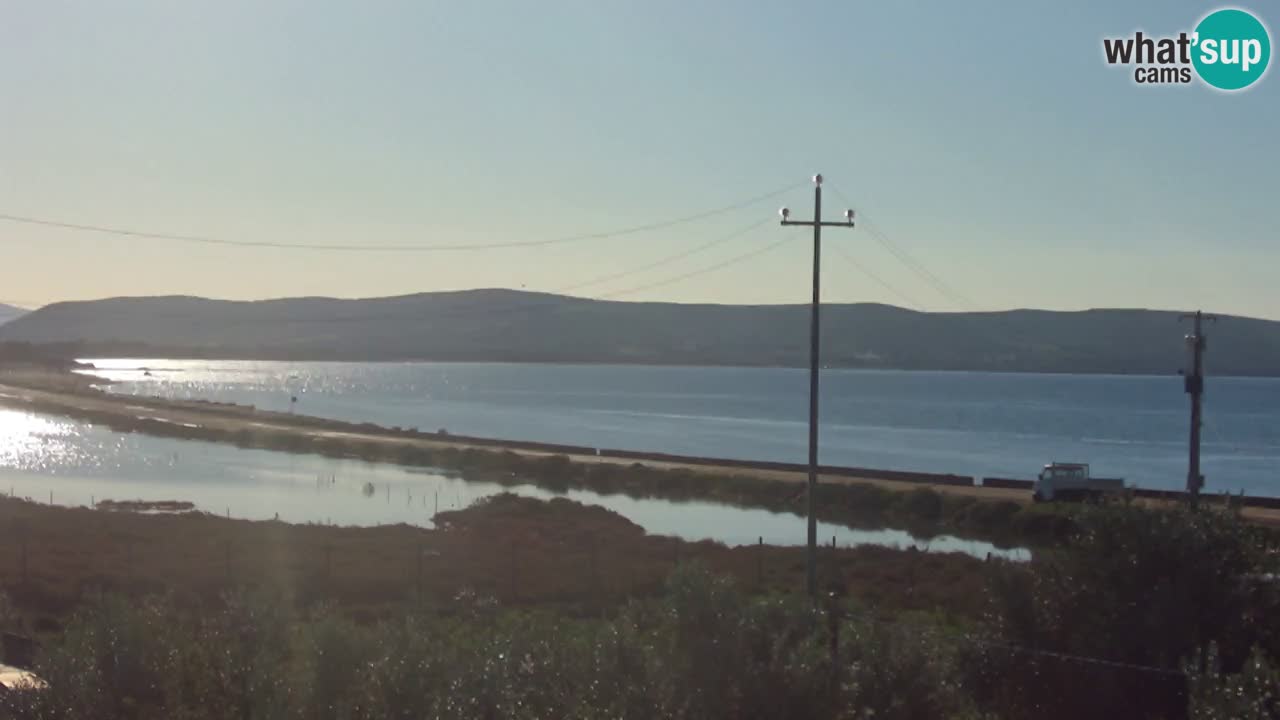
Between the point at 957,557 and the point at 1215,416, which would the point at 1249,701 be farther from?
the point at 1215,416

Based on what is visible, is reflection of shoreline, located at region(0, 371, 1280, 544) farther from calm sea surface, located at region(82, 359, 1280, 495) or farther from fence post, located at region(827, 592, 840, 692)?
fence post, located at region(827, 592, 840, 692)

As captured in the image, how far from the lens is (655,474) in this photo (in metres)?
70.3

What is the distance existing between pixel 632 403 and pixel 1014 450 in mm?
85395

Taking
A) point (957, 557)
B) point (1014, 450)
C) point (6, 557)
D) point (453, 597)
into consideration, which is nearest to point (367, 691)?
point (453, 597)

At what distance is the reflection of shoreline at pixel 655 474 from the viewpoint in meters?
53.5

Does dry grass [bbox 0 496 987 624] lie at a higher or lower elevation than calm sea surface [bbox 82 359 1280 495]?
lower

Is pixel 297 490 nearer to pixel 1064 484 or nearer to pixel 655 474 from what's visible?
pixel 655 474

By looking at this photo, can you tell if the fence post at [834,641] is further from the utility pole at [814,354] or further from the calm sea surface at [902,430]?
the calm sea surface at [902,430]

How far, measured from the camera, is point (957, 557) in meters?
40.4

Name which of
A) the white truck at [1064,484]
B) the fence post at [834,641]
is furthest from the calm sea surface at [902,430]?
the fence post at [834,641]

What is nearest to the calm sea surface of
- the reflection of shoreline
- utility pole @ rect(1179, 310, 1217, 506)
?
the reflection of shoreline

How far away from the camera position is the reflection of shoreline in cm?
5347

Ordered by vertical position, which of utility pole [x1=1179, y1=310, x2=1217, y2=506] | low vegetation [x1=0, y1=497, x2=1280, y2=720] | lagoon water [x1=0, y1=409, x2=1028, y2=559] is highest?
utility pole [x1=1179, y1=310, x2=1217, y2=506]

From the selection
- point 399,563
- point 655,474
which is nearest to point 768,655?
point 399,563
